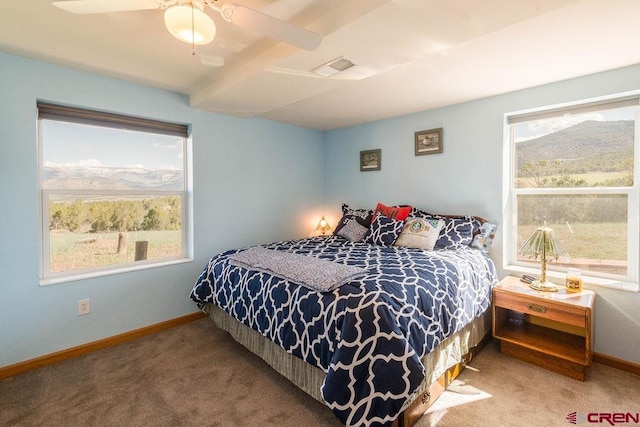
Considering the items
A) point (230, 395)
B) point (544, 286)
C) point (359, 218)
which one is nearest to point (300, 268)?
point (230, 395)

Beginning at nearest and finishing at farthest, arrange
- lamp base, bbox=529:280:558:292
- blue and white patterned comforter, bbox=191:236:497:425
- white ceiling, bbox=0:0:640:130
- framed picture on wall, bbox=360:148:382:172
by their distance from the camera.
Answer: blue and white patterned comforter, bbox=191:236:497:425 → white ceiling, bbox=0:0:640:130 → lamp base, bbox=529:280:558:292 → framed picture on wall, bbox=360:148:382:172

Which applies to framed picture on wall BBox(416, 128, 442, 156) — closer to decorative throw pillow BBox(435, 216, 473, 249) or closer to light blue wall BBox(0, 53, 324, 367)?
decorative throw pillow BBox(435, 216, 473, 249)

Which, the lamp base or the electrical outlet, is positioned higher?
the lamp base

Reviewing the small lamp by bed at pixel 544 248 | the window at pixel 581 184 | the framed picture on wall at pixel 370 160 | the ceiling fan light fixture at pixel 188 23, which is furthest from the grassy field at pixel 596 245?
the ceiling fan light fixture at pixel 188 23

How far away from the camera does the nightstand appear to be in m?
2.03

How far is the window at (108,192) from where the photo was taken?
2443mm

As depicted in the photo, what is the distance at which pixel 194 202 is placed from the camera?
3107 millimetres

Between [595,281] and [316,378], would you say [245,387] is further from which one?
[595,281]

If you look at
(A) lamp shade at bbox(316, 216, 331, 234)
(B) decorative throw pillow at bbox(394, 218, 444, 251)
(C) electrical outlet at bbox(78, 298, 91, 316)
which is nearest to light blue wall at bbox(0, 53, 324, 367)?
(C) electrical outlet at bbox(78, 298, 91, 316)

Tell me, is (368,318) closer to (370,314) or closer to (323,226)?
(370,314)

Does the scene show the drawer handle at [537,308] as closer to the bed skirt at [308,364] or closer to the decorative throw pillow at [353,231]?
the bed skirt at [308,364]

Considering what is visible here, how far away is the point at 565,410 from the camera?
69.8 inches

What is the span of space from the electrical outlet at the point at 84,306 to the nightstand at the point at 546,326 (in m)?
3.27

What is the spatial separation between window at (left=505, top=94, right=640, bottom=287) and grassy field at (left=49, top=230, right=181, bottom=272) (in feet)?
10.8
